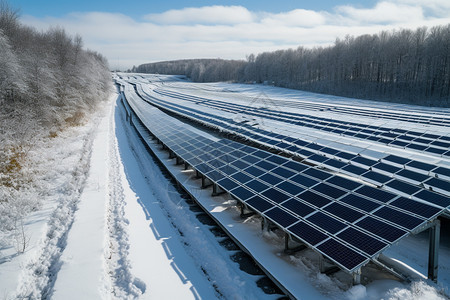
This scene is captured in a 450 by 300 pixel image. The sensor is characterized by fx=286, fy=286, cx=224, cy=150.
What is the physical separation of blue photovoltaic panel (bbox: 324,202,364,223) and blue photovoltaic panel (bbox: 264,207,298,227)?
1494 mm

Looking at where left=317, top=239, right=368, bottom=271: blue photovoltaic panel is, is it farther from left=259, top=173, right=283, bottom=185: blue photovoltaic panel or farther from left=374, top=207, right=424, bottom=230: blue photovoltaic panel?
left=259, top=173, right=283, bottom=185: blue photovoltaic panel

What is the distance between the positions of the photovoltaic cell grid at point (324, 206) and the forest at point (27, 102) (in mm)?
11951

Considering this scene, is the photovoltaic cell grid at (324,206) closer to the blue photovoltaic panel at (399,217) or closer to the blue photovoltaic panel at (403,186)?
the blue photovoltaic panel at (399,217)

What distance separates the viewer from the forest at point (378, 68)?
244 ft

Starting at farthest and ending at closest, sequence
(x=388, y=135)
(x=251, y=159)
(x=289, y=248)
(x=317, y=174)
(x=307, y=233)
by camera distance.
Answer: (x=388, y=135)
(x=251, y=159)
(x=317, y=174)
(x=289, y=248)
(x=307, y=233)

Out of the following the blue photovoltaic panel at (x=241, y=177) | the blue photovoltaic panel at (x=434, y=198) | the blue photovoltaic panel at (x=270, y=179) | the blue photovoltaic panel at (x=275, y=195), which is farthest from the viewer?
the blue photovoltaic panel at (x=241, y=177)

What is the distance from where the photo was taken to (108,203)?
1730 centimetres

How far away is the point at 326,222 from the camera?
1095 centimetres

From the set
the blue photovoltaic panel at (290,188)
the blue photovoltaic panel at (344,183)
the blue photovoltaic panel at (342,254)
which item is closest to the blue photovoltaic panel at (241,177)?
the blue photovoltaic panel at (290,188)

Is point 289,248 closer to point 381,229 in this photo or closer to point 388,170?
point 381,229

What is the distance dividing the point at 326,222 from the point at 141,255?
25.6ft

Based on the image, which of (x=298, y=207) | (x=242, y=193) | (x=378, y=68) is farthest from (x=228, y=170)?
(x=378, y=68)

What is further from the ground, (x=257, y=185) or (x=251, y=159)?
(x=251, y=159)

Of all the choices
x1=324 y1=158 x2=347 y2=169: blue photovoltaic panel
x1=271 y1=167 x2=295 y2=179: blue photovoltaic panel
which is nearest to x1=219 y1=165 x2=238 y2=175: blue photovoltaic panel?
x1=271 y1=167 x2=295 y2=179: blue photovoltaic panel
